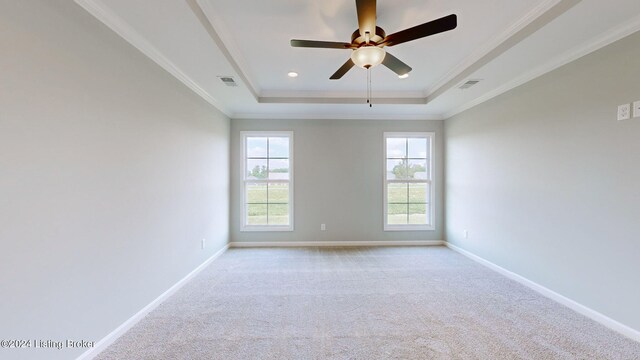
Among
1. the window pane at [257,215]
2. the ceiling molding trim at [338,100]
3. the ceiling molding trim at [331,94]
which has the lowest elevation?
the window pane at [257,215]

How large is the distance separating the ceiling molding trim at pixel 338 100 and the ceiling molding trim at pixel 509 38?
0.64 metres

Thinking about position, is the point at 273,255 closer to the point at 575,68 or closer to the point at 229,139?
the point at 229,139

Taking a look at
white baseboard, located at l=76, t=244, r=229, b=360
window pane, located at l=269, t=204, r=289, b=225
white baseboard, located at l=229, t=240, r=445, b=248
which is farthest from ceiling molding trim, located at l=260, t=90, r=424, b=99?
white baseboard, located at l=76, t=244, r=229, b=360

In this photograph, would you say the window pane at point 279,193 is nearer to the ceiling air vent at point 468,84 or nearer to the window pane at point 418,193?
the window pane at point 418,193

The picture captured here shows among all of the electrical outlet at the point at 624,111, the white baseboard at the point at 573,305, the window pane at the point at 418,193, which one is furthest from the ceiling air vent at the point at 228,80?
the white baseboard at the point at 573,305

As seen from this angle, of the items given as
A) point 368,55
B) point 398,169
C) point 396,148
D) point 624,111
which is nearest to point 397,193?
point 398,169

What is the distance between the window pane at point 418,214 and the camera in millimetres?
5160

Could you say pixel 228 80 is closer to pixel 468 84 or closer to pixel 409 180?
pixel 468 84

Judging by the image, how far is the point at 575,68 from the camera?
2.58 m

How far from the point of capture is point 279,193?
506 cm

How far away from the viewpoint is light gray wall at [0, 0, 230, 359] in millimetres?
1410

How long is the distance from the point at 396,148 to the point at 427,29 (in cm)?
341

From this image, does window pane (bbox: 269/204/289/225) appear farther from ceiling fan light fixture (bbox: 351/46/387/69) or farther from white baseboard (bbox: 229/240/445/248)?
ceiling fan light fixture (bbox: 351/46/387/69)

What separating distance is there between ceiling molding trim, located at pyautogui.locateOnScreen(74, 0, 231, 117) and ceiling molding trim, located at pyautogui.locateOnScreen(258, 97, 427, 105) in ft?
4.07
